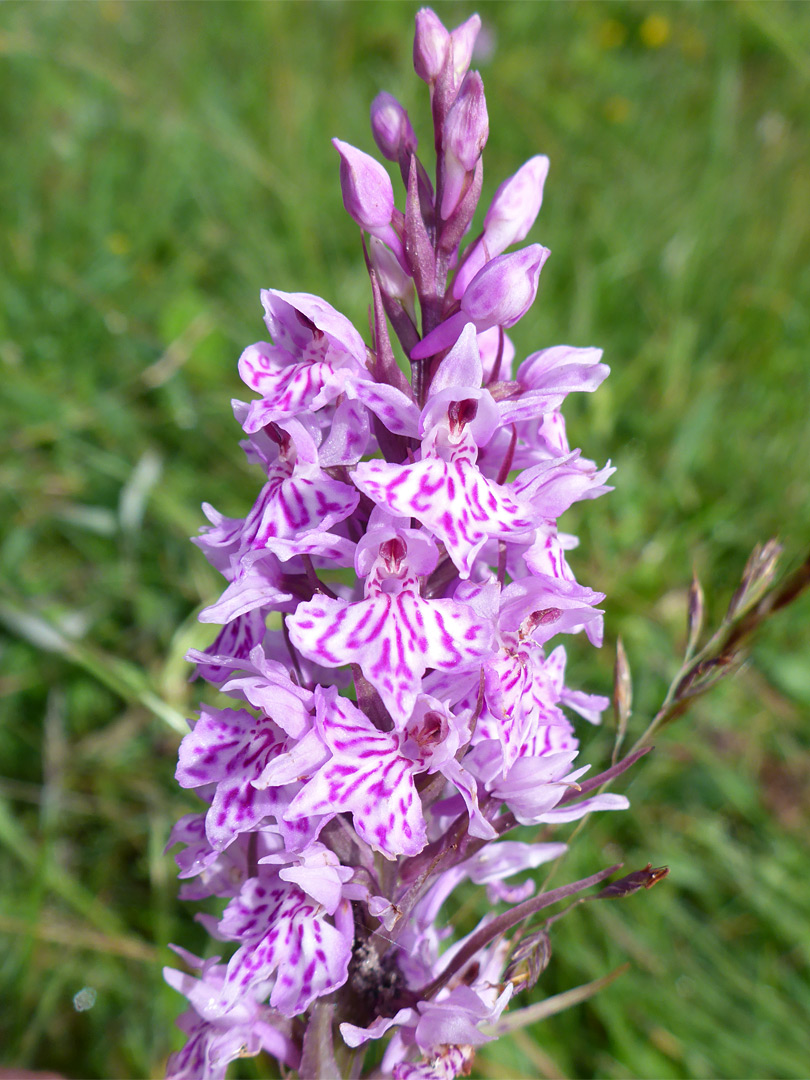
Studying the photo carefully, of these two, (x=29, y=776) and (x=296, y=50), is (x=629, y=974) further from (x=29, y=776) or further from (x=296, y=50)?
(x=296, y=50)

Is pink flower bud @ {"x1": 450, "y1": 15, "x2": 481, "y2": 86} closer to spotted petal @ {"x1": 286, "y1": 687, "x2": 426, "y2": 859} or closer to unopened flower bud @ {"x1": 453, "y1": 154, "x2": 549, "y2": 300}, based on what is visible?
unopened flower bud @ {"x1": 453, "y1": 154, "x2": 549, "y2": 300}

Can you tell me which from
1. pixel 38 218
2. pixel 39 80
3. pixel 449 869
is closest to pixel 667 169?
pixel 38 218

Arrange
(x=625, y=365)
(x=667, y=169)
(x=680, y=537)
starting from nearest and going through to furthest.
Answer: (x=680, y=537) < (x=625, y=365) < (x=667, y=169)

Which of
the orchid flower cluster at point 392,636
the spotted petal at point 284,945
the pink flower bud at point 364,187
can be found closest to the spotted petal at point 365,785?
the orchid flower cluster at point 392,636

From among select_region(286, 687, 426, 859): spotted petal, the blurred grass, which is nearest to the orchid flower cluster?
select_region(286, 687, 426, 859): spotted petal

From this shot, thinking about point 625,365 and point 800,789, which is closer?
point 800,789

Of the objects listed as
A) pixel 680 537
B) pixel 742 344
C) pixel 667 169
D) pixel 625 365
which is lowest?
pixel 680 537

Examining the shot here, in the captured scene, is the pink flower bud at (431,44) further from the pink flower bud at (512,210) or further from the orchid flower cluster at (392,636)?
the pink flower bud at (512,210)
